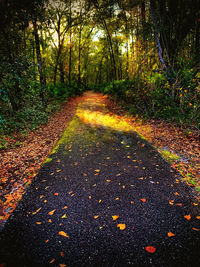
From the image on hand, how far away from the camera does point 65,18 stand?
17234 millimetres

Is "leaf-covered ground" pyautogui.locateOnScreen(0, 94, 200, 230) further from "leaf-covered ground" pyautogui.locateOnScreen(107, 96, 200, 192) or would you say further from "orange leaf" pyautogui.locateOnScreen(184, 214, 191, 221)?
"orange leaf" pyautogui.locateOnScreen(184, 214, 191, 221)

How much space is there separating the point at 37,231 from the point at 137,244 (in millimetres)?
1695

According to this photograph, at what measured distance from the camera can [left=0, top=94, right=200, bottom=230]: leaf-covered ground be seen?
3480 millimetres

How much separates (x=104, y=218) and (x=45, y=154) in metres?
3.46

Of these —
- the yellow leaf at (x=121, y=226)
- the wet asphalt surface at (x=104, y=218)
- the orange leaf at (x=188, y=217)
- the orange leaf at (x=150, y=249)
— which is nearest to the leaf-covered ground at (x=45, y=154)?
the wet asphalt surface at (x=104, y=218)

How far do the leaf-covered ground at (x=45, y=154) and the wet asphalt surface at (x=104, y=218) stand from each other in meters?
0.30

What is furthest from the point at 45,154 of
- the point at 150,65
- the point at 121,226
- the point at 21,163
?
the point at 150,65

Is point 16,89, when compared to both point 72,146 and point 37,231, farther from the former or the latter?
point 37,231

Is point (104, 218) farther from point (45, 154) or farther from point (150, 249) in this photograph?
point (45, 154)

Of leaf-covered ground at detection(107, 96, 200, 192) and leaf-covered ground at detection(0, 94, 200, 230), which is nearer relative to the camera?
leaf-covered ground at detection(0, 94, 200, 230)

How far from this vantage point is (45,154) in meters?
5.27

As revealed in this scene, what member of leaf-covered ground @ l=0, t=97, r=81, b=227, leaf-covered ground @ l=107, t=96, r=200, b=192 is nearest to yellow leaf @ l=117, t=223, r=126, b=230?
leaf-covered ground @ l=107, t=96, r=200, b=192

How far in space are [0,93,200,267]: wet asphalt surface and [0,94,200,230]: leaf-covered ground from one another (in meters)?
0.30

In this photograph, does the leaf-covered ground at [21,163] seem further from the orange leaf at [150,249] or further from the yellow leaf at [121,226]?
the orange leaf at [150,249]
